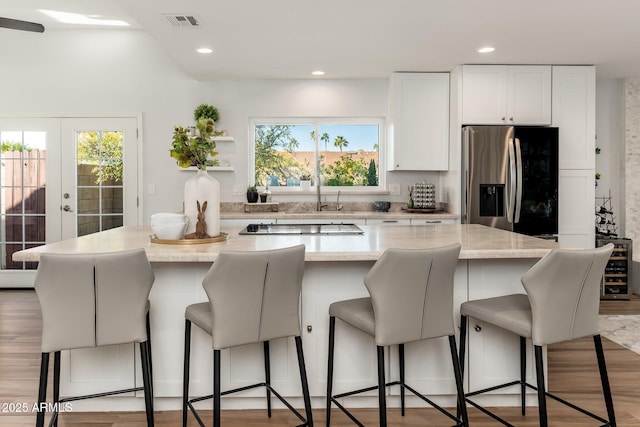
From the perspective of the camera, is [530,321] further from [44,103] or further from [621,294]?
[44,103]

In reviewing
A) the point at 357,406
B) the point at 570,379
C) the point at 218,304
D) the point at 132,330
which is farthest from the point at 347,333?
the point at 570,379

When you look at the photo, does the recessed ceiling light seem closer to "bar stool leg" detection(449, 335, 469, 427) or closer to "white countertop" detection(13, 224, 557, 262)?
"white countertop" detection(13, 224, 557, 262)

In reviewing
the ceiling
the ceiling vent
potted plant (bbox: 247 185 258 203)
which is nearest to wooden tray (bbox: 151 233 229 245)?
the ceiling

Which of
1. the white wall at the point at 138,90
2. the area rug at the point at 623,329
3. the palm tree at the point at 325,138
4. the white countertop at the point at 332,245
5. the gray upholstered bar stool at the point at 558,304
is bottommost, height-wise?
the area rug at the point at 623,329

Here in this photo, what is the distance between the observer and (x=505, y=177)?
4.80 meters

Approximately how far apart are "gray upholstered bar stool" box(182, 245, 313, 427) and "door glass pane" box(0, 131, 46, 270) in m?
4.35

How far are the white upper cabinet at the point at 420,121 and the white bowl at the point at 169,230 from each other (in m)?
3.14

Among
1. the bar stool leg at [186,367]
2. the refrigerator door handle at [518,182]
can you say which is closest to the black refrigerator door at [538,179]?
the refrigerator door handle at [518,182]

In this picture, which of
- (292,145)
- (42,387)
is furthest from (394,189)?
(42,387)

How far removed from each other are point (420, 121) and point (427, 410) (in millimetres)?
3291

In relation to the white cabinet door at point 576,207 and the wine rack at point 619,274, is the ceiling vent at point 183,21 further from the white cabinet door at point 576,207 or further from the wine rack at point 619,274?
the wine rack at point 619,274

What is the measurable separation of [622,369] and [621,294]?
7.65 ft

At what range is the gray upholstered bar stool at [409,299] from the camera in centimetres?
206

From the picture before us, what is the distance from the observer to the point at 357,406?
268 cm
